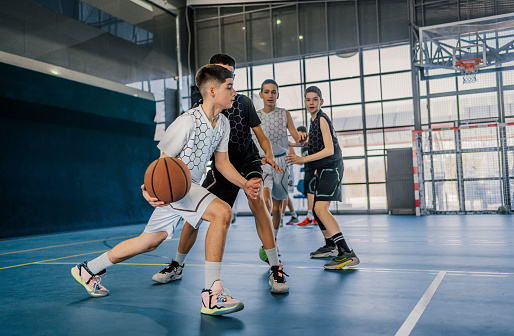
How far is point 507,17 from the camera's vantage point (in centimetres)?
969

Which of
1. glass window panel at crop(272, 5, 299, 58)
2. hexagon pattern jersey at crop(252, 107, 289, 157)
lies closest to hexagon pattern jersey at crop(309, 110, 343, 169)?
hexagon pattern jersey at crop(252, 107, 289, 157)

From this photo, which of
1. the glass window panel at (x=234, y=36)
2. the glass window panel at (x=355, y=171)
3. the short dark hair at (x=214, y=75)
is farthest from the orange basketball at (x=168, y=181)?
the glass window panel at (x=234, y=36)

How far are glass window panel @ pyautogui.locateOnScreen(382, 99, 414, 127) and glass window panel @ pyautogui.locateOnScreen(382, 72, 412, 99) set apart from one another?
0.19 meters

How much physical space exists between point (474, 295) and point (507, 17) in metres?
9.15

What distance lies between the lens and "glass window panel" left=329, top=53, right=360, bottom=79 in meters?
13.0

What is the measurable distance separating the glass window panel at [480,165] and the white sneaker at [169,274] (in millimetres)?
A: 9871

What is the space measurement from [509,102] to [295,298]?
432 inches

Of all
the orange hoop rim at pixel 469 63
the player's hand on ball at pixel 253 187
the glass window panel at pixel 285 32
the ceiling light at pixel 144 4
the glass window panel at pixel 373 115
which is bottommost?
the player's hand on ball at pixel 253 187

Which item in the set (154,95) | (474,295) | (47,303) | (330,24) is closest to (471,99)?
(330,24)

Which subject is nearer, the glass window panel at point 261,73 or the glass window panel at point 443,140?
the glass window panel at point 443,140

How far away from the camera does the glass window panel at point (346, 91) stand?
12883 mm

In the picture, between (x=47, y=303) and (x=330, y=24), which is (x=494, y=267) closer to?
(x=47, y=303)

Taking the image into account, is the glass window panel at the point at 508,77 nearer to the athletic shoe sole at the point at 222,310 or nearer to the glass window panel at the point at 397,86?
the glass window panel at the point at 397,86

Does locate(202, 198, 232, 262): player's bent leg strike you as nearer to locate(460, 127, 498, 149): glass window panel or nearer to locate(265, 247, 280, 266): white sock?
locate(265, 247, 280, 266): white sock
